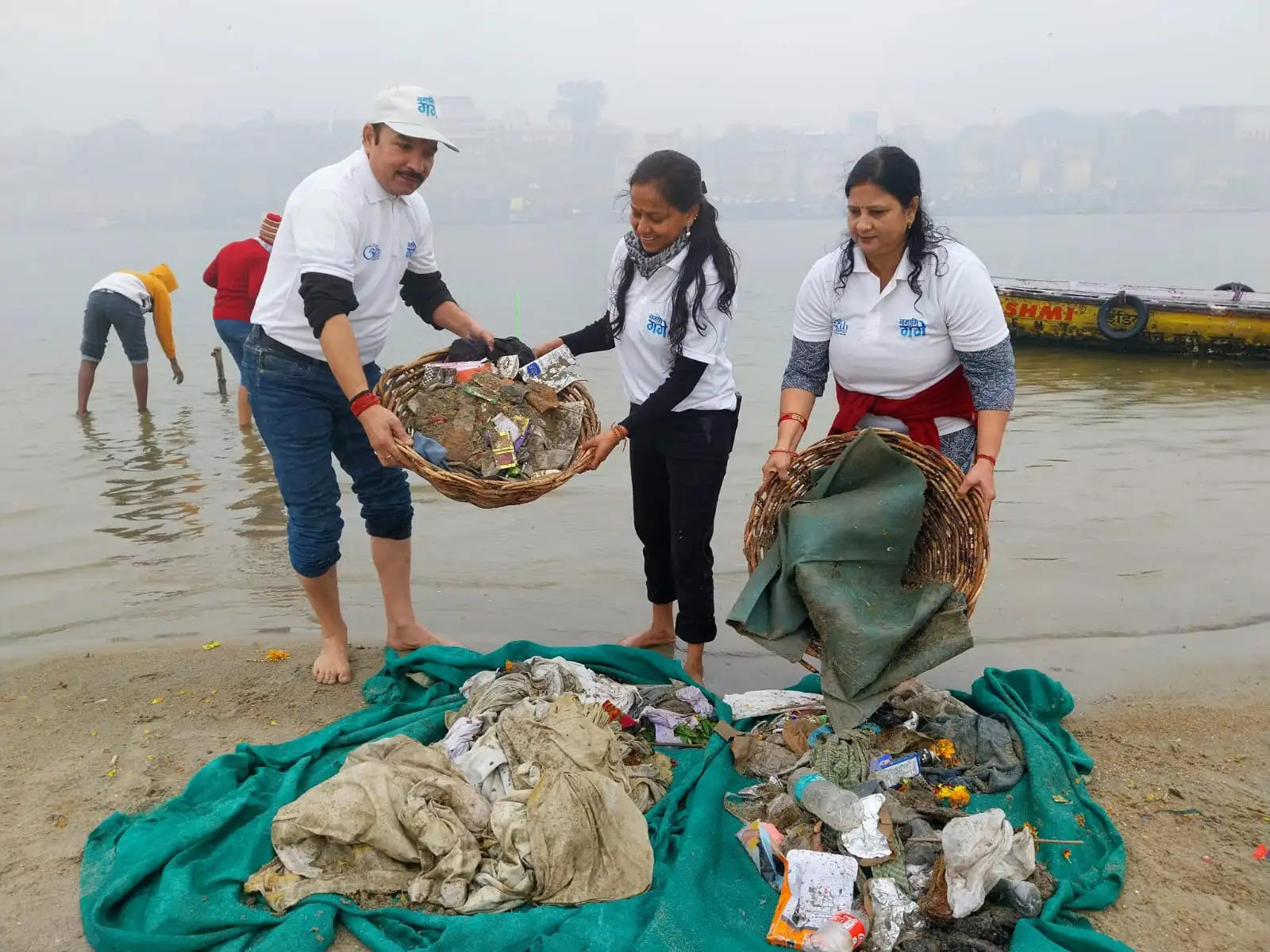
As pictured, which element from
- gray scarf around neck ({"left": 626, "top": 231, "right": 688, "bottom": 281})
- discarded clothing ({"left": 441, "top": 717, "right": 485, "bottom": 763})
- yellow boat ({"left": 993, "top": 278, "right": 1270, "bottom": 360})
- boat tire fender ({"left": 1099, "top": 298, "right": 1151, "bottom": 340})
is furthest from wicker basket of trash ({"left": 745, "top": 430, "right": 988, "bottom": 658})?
boat tire fender ({"left": 1099, "top": 298, "right": 1151, "bottom": 340})

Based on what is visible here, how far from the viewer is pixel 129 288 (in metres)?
9.84

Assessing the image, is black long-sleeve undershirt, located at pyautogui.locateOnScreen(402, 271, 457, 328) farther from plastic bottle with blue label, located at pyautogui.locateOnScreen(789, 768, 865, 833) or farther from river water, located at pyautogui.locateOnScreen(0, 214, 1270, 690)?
plastic bottle with blue label, located at pyautogui.locateOnScreen(789, 768, 865, 833)

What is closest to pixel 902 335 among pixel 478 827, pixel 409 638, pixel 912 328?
pixel 912 328

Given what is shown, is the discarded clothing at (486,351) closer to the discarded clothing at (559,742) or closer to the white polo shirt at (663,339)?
the white polo shirt at (663,339)

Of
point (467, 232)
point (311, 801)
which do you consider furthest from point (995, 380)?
point (467, 232)

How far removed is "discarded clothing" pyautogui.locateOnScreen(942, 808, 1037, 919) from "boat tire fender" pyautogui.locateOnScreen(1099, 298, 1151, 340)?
46.8 ft

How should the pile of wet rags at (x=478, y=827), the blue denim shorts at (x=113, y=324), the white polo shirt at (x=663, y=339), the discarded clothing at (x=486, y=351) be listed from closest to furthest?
the pile of wet rags at (x=478, y=827) < the white polo shirt at (x=663, y=339) < the discarded clothing at (x=486, y=351) < the blue denim shorts at (x=113, y=324)

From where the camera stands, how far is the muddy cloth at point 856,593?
10.3ft

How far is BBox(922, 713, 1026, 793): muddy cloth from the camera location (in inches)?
125

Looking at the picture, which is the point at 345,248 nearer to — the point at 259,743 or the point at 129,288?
the point at 259,743

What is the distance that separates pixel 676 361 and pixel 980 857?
6.34 ft

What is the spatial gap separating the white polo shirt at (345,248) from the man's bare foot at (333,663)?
1230 millimetres

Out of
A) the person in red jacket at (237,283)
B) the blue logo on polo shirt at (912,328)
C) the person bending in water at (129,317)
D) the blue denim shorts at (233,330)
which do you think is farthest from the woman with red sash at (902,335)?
the person bending in water at (129,317)

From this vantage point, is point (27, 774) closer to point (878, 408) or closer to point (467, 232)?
point (878, 408)
